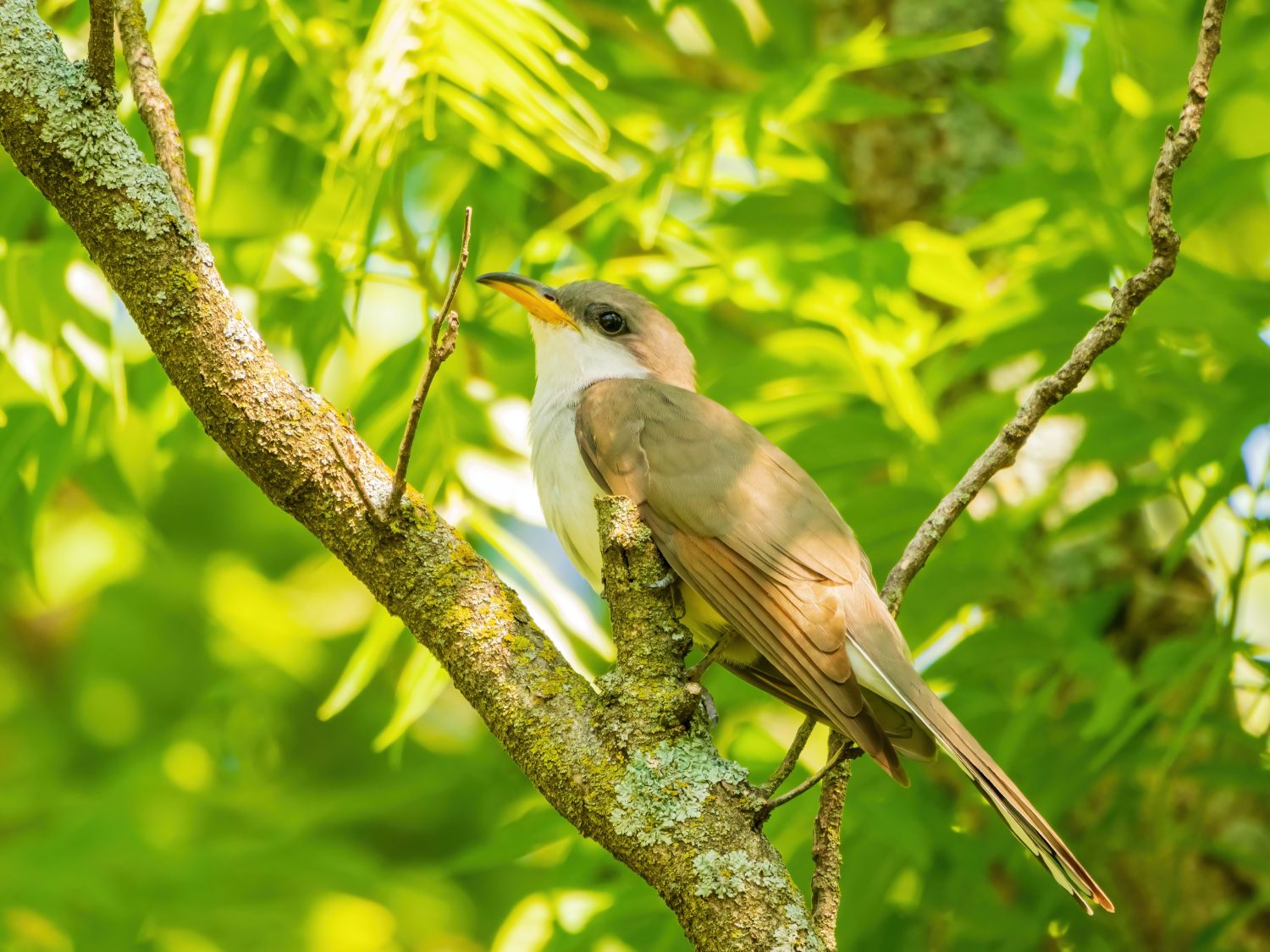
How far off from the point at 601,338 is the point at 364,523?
267 cm

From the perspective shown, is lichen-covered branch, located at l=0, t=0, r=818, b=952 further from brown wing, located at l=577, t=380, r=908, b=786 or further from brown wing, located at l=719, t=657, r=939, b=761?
brown wing, located at l=719, t=657, r=939, b=761

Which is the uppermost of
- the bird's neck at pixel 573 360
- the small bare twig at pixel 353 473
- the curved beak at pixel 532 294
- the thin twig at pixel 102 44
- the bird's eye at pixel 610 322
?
the thin twig at pixel 102 44

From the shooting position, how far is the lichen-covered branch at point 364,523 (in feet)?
7.87

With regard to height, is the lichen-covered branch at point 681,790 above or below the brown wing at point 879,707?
above

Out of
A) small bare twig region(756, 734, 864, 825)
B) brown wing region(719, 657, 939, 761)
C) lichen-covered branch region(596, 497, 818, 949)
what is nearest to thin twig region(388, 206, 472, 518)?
lichen-covered branch region(596, 497, 818, 949)

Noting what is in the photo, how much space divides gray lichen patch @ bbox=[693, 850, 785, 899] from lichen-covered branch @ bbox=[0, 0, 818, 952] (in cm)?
4

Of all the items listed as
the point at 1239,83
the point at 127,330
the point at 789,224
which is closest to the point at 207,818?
the point at 127,330

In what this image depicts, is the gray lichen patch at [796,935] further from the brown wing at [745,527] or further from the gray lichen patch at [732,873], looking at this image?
the brown wing at [745,527]

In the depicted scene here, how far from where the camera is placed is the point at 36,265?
397 centimetres

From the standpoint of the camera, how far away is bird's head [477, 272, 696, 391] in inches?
195

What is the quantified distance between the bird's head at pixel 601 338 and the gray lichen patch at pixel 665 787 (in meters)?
2.52

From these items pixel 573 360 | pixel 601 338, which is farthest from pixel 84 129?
pixel 601 338

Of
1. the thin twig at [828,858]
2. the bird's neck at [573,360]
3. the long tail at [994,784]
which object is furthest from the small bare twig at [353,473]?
the bird's neck at [573,360]

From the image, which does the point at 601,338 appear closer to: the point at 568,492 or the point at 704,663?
the point at 568,492
